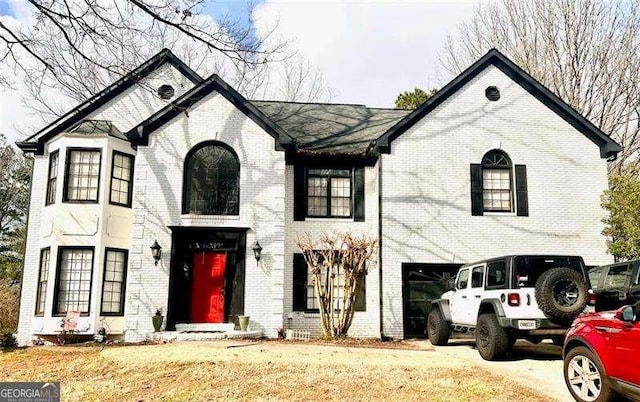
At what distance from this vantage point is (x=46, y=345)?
14.3 m

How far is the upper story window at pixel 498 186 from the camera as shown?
16.2 metres

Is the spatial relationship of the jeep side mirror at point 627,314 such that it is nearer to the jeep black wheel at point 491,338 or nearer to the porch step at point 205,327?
the jeep black wheel at point 491,338

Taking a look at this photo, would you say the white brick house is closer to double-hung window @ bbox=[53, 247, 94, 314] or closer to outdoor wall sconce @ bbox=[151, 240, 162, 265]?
double-hung window @ bbox=[53, 247, 94, 314]

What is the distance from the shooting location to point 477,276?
38.5 feet

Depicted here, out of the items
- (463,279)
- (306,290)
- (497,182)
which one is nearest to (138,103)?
(306,290)

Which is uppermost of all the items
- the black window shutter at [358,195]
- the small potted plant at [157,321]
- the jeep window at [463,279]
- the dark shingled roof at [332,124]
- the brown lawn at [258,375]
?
the dark shingled roof at [332,124]

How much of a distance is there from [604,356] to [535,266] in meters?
3.61

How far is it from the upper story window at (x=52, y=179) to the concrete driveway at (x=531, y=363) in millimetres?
11634

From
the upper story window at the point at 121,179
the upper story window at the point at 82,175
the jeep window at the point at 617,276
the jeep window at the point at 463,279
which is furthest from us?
the upper story window at the point at 121,179

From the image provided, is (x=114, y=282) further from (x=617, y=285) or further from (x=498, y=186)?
(x=617, y=285)

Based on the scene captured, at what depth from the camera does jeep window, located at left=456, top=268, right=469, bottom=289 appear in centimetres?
1232

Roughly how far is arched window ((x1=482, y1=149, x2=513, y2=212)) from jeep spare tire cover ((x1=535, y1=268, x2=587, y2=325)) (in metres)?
6.69

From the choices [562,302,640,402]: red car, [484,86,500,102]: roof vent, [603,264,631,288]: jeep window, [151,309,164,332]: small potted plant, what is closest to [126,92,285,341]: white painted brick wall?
[151,309,164,332]: small potted plant

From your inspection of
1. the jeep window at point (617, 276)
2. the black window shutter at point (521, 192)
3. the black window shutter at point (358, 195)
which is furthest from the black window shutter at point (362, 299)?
the jeep window at point (617, 276)
